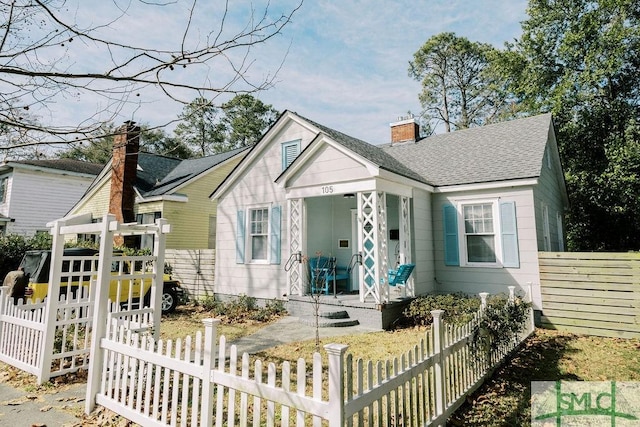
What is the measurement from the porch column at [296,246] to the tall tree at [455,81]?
2143cm

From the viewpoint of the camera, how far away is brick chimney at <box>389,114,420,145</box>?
48.7 ft

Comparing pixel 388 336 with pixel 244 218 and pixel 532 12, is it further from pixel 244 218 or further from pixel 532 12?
pixel 532 12

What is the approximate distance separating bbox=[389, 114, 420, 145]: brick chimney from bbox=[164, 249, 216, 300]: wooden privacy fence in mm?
9122

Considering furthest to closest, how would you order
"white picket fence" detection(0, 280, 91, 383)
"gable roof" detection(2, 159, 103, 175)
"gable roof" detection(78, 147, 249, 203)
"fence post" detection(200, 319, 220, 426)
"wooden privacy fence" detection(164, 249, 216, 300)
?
1. "gable roof" detection(2, 159, 103, 175)
2. "gable roof" detection(78, 147, 249, 203)
3. "wooden privacy fence" detection(164, 249, 216, 300)
4. "white picket fence" detection(0, 280, 91, 383)
5. "fence post" detection(200, 319, 220, 426)

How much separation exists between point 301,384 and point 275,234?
836cm

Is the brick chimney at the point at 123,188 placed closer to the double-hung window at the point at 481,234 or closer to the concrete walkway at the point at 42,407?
the concrete walkway at the point at 42,407

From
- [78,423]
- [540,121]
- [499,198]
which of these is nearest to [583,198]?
[540,121]

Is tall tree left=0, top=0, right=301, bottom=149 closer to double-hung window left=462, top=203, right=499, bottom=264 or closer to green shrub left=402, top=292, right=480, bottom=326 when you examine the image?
green shrub left=402, top=292, right=480, bottom=326

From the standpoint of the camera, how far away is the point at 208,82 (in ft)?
11.9

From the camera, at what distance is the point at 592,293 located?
25.8 feet

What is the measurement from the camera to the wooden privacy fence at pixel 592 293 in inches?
293

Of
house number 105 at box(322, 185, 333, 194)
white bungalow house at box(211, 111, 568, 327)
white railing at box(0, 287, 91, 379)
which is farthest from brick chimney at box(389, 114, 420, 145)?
white railing at box(0, 287, 91, 379)

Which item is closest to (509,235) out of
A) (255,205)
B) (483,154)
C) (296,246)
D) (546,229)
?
(546,229)

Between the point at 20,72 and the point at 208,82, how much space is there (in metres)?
1.57
